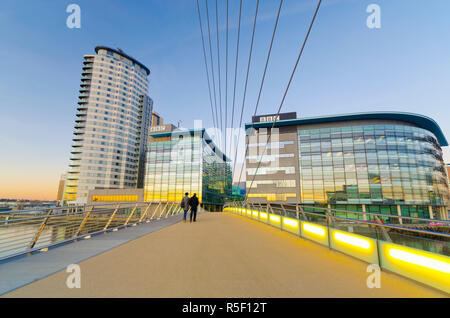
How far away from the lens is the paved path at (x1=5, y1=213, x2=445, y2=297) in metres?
2.87

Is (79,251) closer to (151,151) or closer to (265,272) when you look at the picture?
(265,272)

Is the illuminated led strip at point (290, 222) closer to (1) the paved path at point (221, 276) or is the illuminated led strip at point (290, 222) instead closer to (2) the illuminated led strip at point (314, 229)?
(2) the illuminated led strip at point (314, 229)

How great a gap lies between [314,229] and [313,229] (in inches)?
2.5

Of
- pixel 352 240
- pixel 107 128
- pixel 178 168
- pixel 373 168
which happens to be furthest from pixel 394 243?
pixel 107 128

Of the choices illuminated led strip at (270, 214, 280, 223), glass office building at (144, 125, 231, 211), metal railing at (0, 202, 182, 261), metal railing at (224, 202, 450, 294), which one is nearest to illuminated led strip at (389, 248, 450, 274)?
metal railing at (224, 202, 450, 294)

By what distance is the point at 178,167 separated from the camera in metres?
53.9

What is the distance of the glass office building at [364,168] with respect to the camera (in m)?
42.2

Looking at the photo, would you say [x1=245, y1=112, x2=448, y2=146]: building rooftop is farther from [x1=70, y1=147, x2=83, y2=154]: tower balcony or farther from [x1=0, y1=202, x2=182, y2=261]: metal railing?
[x1=70, y1=147, x2=83, y2=154]: tower balcony

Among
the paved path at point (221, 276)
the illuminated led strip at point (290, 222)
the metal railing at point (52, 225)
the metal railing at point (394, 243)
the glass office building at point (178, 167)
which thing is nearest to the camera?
the paved path at point (221, 276)

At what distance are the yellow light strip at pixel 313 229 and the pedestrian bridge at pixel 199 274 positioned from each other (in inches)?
23.7

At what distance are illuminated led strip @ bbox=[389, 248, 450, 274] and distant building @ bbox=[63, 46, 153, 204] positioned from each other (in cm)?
8786

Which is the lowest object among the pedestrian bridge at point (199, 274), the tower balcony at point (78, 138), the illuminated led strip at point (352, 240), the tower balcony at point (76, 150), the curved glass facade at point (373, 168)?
the pedestrian bridge at point (199, 274)

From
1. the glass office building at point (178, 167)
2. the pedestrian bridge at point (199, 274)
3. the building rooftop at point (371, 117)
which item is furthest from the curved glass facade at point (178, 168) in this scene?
the pedestrian bridge at point (199, 274)

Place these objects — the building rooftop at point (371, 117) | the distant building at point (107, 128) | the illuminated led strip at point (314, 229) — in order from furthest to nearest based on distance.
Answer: the distant building at point (107, 128) → the building rooftop at point (371, 117) → the illuminated led strip at point (314, 229)
